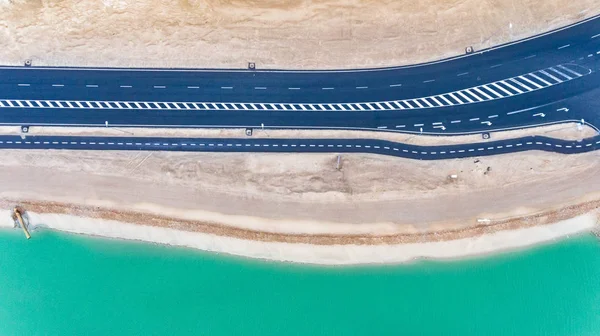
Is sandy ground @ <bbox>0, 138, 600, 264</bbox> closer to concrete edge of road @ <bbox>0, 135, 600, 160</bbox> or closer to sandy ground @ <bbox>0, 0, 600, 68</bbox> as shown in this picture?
concrete edge of road @ <bbox>0, 135, 600, 160</bbox>

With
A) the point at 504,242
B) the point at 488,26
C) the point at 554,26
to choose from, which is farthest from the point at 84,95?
the point at 554,26

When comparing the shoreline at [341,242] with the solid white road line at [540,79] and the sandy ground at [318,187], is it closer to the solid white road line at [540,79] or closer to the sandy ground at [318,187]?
the sandy ground at [318,187]

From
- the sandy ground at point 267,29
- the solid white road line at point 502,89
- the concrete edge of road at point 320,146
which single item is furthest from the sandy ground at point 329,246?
the sandy ground at point 267,29

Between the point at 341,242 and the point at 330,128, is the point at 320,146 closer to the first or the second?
the point at 330,128

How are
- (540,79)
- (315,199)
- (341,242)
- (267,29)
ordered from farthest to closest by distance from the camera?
(540,79), (267,29), (315,199), (341,242)

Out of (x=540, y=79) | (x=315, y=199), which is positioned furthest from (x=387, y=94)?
(x=540, y=79)

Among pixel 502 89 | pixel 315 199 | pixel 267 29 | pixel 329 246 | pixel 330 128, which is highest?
pixel 267 29

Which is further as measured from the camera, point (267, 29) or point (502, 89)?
point (502, 89)
